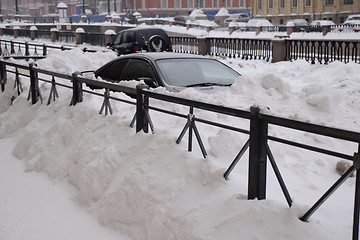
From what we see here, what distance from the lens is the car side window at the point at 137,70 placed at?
7910 millimetres

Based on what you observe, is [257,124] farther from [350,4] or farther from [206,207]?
[350,4]

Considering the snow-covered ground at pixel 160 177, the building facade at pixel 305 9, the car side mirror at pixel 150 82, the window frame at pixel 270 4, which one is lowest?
the snow-covered ground at pixel 160 177

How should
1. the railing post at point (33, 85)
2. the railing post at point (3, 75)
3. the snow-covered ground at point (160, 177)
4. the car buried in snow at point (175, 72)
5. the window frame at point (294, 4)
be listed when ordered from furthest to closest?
the window frame at point (294, 4) → the railing post at point (3, 75) → the railing post at point (33, 85) → the car buried in snow at point (175, 72) → the snow-covered ground at point (160, 177)

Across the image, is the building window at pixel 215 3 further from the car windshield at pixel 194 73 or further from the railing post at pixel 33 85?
the car windshield at pixel 194 73

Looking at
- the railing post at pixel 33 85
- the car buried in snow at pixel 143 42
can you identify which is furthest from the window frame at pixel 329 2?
the railing post at pixel 33 85

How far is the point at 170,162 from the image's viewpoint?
512cm

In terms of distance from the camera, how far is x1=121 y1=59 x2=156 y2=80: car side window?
26.0 ft

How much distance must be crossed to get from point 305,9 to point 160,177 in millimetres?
49108

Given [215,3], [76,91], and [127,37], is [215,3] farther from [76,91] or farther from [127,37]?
[76,91]

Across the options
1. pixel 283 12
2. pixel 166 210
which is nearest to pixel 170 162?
pixel 166 210

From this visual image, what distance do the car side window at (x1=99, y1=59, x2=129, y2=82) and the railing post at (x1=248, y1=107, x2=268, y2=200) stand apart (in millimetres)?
4921

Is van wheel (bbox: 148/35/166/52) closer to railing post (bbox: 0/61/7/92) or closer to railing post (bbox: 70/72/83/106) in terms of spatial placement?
railing post (bbox: 0/61/7/92)

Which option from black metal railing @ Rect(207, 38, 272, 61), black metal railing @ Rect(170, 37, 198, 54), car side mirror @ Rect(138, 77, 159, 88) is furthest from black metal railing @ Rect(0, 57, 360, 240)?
black metal railing @ Rect(170, 37, 198, 54)

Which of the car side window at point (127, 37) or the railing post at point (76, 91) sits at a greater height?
the car side window at point (127, 37)
